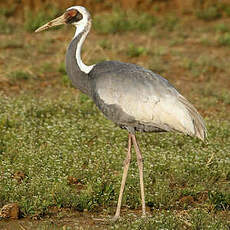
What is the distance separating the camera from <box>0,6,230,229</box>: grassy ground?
17.8 feet

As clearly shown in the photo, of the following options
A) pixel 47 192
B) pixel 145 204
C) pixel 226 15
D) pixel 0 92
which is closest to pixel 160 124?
pixel 145 204

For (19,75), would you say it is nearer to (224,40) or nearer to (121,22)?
(121,22)

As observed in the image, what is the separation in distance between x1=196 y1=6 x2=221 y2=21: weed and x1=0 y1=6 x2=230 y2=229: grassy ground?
287cm

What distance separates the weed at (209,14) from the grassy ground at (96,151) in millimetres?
2870

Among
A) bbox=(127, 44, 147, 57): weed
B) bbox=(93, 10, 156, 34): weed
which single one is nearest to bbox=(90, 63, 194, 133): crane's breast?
bbox=(127, 44, 147, 57): weed

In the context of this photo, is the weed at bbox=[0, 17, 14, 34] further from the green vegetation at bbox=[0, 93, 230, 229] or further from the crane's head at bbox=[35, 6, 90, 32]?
the crane's head at bbox=[35, 6, 90, 32]

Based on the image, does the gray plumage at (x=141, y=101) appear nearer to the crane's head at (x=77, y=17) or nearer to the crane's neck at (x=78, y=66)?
the crane's neck at (x=78, y=66)

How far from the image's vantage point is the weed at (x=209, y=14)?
14.3 meters

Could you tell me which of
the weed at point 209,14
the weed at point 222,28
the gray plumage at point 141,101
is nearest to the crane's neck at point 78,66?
the gray plumage at point 141,101

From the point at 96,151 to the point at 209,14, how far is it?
28.3ft

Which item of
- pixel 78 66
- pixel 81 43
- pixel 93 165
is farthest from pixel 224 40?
pixel 78 66

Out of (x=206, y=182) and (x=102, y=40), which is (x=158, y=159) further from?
(x=102, y=40)

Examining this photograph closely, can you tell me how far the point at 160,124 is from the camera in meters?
5.31

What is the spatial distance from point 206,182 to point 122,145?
1210mm
